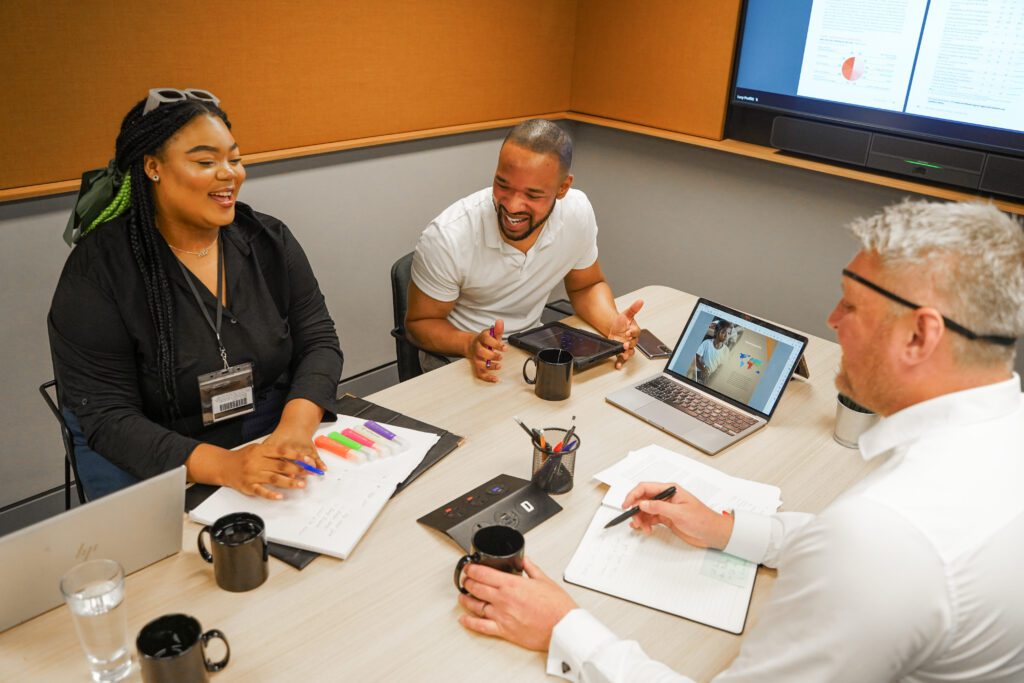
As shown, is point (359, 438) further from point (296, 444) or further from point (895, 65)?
point (895, 65)

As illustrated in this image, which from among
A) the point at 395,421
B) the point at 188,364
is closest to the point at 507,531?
the point at 395,421

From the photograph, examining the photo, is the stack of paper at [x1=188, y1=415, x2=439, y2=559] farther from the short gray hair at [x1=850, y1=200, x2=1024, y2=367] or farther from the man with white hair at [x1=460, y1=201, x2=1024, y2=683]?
the short gray hair at [x1=850, y1=200, x2=1024, y2=367]

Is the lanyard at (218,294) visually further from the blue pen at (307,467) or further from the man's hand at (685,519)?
the man's hand at (685,519)

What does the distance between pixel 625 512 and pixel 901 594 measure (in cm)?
56

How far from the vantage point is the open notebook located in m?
1.23

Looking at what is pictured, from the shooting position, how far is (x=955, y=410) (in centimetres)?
102

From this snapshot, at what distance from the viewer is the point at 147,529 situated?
3.95 feet

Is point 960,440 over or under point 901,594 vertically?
over

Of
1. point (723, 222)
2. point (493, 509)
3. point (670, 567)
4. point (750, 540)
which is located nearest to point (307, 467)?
point (493, 509)

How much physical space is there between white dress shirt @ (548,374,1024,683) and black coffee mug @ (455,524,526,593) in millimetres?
209

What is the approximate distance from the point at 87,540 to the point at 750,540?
42.0 inches

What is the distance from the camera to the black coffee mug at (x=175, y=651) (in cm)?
98

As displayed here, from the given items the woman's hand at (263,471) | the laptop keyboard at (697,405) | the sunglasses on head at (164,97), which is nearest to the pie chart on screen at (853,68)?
the laptop keyboard at (697,405)

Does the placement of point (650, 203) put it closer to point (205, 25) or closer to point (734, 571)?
point (205, 25)
